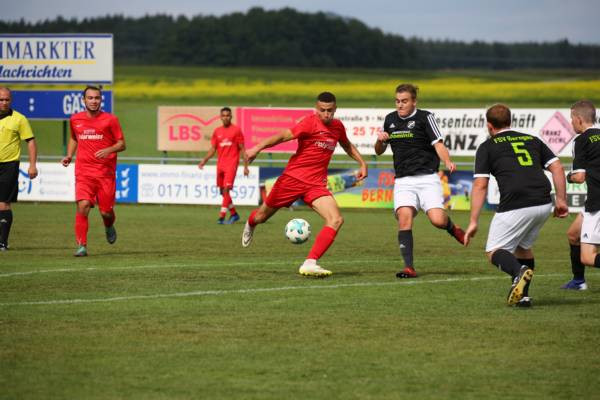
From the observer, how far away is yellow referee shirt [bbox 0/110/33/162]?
15180mm

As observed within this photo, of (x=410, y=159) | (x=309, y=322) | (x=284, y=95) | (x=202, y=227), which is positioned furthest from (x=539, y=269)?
(x=284, y=95)

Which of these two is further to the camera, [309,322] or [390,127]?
[390,127]

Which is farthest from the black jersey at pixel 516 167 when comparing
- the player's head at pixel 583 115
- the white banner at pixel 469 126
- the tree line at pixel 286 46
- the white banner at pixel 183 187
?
the tree line at pixel 286 46

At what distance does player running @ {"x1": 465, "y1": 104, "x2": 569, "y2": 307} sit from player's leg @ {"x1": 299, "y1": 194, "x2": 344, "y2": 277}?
266 cm

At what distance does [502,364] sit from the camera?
7422mm

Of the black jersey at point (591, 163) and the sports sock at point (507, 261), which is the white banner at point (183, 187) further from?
the sports sock at point (507, 261)

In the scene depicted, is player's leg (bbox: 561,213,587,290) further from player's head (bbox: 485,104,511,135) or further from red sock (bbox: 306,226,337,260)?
red sock (bbox: 306,226,337,260)

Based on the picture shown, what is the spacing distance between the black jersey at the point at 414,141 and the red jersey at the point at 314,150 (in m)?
0.70

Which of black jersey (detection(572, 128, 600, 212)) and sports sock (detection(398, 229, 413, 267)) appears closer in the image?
black jersey (detection(572, 128, 600, 212))

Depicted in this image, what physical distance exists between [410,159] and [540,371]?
534 cm

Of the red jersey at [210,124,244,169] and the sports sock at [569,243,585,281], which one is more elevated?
the red jersey at [210,124,244,169]

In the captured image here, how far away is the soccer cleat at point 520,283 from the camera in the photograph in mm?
9336

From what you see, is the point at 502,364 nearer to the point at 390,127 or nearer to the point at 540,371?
the point at 540,371

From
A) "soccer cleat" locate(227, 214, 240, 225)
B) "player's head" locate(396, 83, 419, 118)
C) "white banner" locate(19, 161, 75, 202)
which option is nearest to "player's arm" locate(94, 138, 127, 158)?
"player's head" locate(396, 83, 419, 118)
